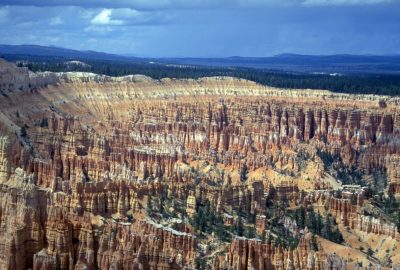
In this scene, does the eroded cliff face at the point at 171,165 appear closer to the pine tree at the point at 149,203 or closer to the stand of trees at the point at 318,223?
the pine tree at the point at 149,203

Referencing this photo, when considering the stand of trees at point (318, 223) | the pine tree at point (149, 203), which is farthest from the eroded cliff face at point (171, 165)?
the stand of trees at point (318, 223)

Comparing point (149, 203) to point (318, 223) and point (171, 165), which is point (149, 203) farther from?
point (171, 165)

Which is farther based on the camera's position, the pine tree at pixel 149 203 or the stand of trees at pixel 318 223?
the pine tree at pixel 149 203

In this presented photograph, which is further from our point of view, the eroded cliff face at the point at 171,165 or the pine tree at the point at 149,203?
the pine tree at the point at 149,203

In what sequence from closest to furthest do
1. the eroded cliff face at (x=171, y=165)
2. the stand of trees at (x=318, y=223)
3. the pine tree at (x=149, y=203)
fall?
the eroded cliff face at (x=171, y=165), the stand of trees at (x=318, y=223), the pine tree at (x=149, y=203)

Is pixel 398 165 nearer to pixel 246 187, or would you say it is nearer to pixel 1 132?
Result: pixel 246 187

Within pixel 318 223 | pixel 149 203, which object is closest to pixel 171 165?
pixel 149 203

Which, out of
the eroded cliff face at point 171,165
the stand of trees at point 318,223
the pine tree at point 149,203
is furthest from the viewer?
the pine tree at point 149,203

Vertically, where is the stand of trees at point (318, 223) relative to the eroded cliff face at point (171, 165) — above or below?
below
